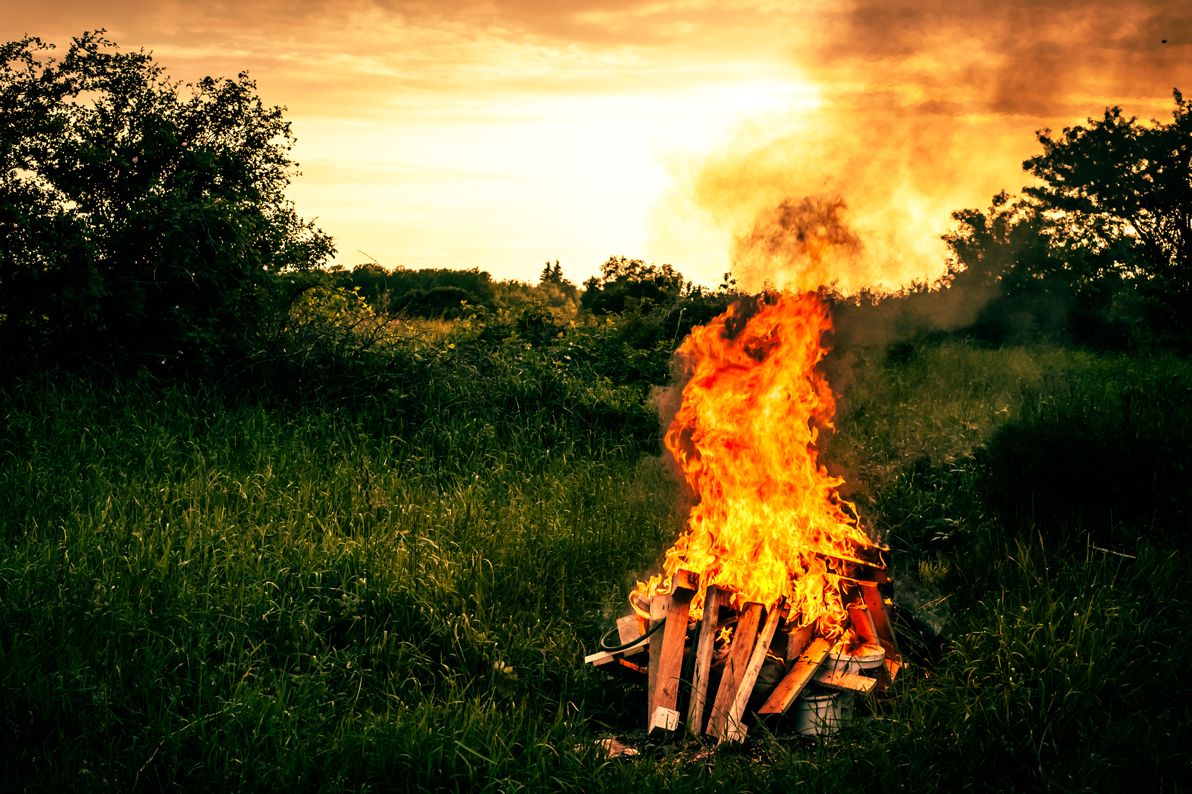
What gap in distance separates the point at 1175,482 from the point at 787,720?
3619mm

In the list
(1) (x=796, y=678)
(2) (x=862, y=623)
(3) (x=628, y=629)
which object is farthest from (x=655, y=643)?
(2) (x=862, y=623)

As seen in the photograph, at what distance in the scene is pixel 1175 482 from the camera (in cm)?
538

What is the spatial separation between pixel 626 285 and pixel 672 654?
11.7 metres

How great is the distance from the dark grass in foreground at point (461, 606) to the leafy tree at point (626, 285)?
7406mm

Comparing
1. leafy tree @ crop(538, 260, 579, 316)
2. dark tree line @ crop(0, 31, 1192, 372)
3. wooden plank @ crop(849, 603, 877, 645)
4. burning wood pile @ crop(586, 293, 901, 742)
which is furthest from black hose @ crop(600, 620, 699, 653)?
leafy tree @ crop(538, 260, 579, 316)

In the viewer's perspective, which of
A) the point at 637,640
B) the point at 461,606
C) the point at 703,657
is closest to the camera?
the point at 703,657

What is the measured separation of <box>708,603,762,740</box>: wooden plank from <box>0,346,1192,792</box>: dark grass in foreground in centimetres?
18

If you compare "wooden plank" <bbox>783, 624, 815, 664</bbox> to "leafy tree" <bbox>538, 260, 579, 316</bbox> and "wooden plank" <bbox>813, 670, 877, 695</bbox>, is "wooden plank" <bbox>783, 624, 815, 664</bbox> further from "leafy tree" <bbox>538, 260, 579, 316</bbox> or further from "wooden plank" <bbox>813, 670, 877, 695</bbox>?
"leafy tree" <bbox>538, 260, 579, 316</bbox>

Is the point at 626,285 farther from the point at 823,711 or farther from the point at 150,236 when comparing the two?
the point at 823,711

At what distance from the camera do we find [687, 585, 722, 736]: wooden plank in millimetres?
3881

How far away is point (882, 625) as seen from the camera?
4.44m

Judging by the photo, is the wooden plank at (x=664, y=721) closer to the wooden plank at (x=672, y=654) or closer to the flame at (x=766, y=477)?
the wooden plank at (x=672, y=654)

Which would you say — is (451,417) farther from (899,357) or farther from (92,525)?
(899,357)

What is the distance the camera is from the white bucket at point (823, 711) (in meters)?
3.96
